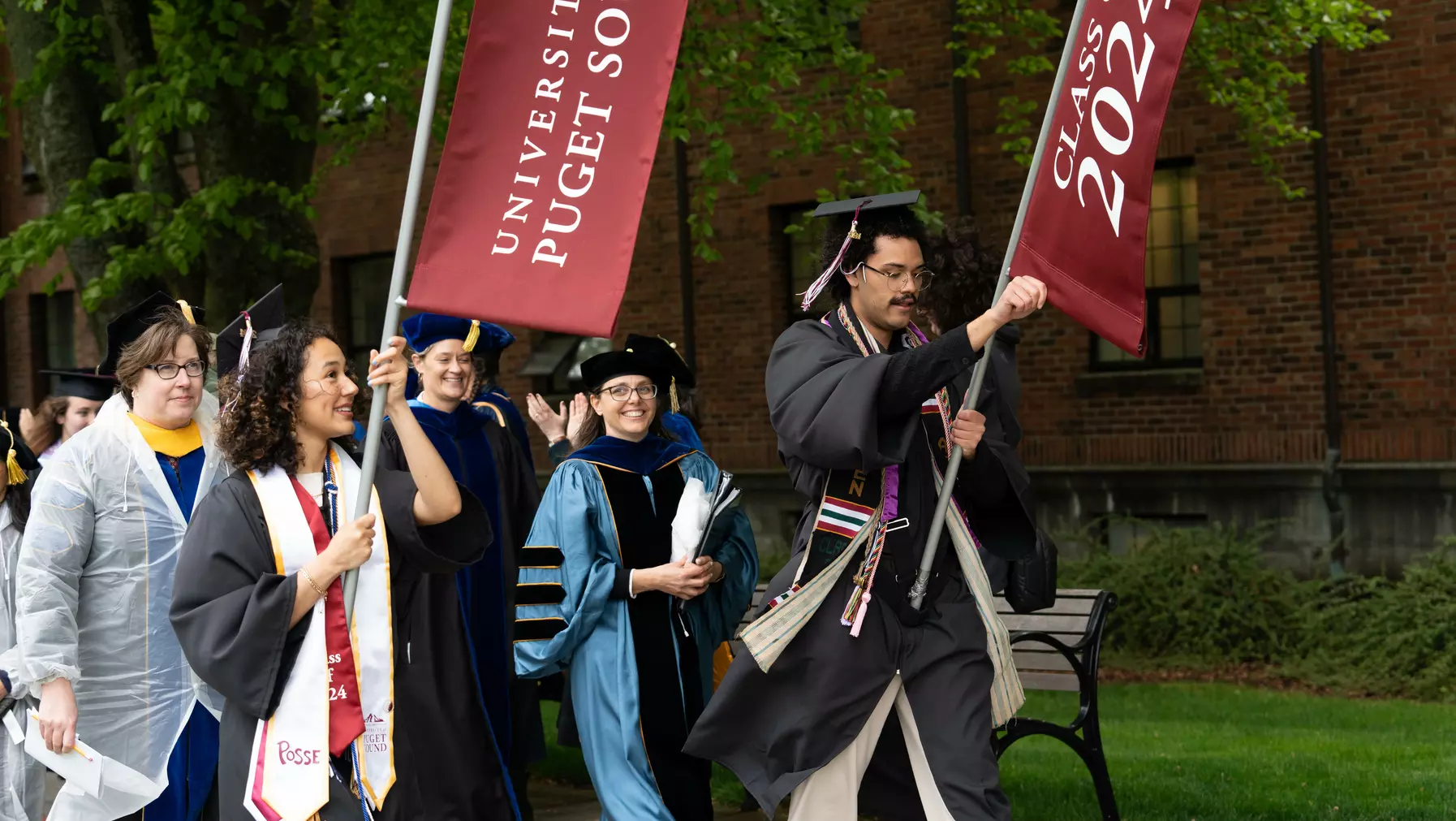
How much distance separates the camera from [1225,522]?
13391mm

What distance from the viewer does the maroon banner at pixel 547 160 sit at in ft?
13.4

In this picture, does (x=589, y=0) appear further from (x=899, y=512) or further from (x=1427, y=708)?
(x=1427, y=708)

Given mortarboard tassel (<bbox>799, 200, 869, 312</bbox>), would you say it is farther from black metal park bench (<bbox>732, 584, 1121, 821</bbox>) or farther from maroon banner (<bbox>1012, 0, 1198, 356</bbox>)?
black metal park bench (<bbox>732, 584, 1121, 821</bbox>)

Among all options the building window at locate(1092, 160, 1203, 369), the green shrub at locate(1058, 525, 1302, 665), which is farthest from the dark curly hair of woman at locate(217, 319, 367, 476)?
the building window at locate(1092, 160, 1203, 369)

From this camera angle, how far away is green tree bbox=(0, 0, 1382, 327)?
9594mm

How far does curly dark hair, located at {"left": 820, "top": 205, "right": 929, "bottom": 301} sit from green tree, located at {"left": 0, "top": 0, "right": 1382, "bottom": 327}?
5276 millimetres

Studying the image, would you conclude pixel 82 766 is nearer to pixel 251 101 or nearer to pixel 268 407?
pixel 268 407

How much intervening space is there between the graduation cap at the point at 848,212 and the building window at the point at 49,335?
21.9 m

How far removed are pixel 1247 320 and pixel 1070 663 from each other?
742 centimetres

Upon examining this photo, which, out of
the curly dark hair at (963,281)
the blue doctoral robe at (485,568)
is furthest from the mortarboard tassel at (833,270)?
the blue doctoral robe at (485,568)

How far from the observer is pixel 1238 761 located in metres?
8.19

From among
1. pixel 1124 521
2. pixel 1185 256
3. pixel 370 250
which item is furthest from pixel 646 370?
pixel 370 250

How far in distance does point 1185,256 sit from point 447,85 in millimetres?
6733

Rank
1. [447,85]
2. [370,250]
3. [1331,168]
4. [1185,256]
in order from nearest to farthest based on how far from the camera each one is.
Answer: [447,85]
[1331,168]
[1185,256]
[370,250]
